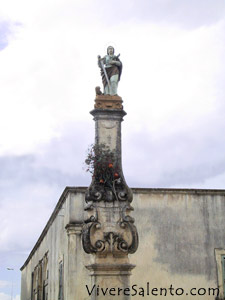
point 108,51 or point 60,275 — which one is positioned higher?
point 108,51

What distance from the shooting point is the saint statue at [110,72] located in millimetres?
12953

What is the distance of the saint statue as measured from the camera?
12953 millimetres

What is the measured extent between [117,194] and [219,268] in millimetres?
7383

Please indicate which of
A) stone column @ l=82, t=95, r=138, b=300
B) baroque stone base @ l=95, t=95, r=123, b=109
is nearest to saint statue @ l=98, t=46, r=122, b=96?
baroque stone base @ l=95, t=95, r=123, b=109

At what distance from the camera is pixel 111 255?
1148 centimetres

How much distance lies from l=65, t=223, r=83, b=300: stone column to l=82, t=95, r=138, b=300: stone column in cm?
523

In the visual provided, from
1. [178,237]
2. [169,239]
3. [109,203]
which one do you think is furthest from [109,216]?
[178,237]

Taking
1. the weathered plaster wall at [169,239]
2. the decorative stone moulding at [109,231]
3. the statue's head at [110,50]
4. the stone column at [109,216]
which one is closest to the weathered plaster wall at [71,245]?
the weathered plaster wall at [169,239]

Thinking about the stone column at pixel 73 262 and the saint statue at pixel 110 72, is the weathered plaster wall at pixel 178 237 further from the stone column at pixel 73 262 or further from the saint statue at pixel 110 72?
the saint statue at pixel 110 72

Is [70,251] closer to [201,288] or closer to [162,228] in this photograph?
[162,228]

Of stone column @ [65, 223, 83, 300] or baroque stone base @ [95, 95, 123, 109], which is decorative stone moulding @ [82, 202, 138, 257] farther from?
stone column @ [65, 223, 83, 300]

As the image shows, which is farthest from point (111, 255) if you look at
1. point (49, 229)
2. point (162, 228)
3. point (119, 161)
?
point (49, 229)

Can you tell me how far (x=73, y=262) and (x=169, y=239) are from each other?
135 inches

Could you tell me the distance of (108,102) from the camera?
41.0 ft
